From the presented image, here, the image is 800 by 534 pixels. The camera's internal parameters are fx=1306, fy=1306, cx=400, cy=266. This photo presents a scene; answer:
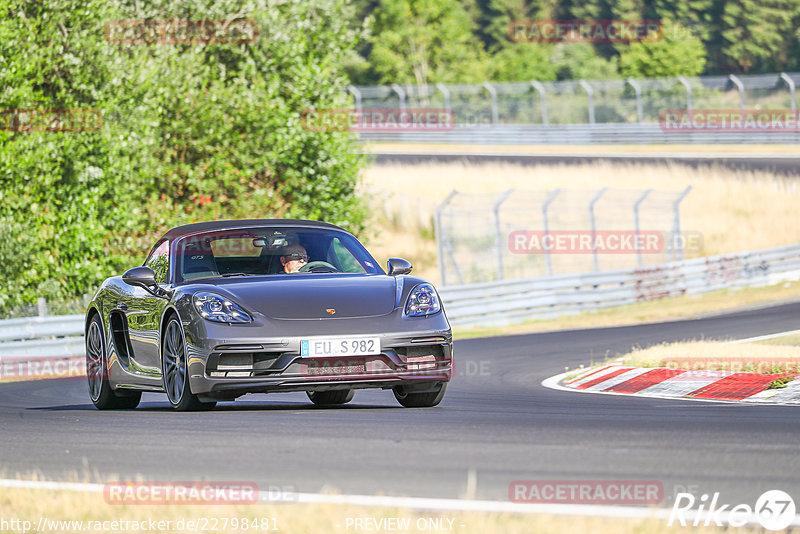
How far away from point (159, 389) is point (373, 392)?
2.85 meters

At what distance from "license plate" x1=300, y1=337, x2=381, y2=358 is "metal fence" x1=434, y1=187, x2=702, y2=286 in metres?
18.2

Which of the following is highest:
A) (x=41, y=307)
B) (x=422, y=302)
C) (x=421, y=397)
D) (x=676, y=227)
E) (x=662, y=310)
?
(x=422, y=302)

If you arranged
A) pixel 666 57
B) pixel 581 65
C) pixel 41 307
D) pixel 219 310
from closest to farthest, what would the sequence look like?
1. pixel 219 310
2. pixel 41 307
3. pixel 666 57
4. pixel 581 65

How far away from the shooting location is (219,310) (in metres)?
8.69

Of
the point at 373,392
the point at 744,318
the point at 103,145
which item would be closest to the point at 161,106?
the point at 103,145

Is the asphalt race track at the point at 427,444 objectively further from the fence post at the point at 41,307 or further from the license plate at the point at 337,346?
the fence post at the point at 41,307

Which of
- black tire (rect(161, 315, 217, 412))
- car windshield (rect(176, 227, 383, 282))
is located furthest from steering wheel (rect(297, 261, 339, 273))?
black tire (rect(161, 315, 217, 412))

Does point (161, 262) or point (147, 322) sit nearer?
point (147, 322)

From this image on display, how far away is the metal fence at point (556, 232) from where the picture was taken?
3180 centimetres

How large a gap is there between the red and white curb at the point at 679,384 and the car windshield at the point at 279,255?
9.10ft

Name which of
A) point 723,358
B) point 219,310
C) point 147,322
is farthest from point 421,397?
point 723,358

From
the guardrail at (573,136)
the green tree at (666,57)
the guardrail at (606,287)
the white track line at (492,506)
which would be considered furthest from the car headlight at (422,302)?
the green tree at (666,57)

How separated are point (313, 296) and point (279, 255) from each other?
116cm

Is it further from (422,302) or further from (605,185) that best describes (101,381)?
(605,185)
